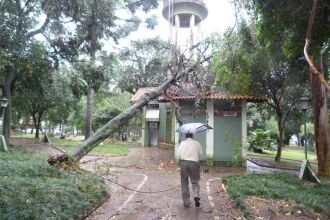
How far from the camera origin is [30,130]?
225ft

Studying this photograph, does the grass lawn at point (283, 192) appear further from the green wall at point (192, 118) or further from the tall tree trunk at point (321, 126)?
the green wall at point (192, 118)

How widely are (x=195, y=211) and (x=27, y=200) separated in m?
3.85

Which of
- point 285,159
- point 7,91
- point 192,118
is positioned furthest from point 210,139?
point 7,91

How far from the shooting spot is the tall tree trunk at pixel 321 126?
14.9 m

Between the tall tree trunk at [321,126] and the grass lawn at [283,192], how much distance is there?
8.98 feet

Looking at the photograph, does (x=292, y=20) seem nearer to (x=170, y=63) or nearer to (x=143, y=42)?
(x=170, y=63)

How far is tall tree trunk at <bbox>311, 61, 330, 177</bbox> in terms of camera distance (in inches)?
585

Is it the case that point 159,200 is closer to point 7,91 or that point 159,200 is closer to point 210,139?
point 210,139

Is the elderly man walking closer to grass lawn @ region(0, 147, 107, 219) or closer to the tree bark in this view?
grass lawn @ region(0, 147, 107, 219)

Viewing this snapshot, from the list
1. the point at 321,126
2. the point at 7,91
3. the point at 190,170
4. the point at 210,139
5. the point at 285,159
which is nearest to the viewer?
the point at 190,170

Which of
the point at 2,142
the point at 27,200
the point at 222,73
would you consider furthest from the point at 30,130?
the point at 27,200

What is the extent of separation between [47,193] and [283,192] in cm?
626

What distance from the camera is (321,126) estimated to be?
587 inches

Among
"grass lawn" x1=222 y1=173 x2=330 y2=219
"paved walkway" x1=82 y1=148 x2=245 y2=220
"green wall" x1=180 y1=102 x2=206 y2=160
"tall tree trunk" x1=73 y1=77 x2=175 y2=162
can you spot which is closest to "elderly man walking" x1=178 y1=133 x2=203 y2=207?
"paved walkway" x1=82 y1=148 x2=245 y2=220
